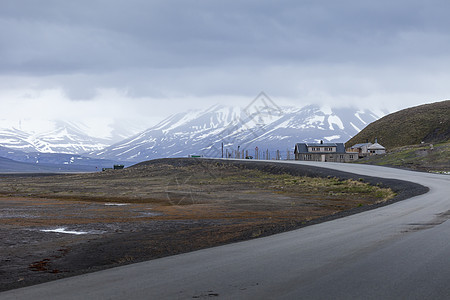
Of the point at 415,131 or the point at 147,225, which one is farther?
the point at 415,131

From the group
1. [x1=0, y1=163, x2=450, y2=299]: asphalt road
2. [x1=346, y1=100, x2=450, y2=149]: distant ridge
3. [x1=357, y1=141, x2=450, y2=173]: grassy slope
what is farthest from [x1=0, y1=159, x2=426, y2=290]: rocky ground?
[x1=346, y1=100, x2=450, y2=149]: distant ridge

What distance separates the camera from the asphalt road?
8992mm

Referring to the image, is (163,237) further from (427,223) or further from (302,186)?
(302,186)

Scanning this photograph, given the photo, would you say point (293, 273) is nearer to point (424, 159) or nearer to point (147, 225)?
point (147, 225)

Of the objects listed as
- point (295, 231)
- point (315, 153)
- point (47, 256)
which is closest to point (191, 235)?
point (295, 231)

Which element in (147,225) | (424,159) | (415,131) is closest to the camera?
(147,225)

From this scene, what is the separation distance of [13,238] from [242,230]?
858cm

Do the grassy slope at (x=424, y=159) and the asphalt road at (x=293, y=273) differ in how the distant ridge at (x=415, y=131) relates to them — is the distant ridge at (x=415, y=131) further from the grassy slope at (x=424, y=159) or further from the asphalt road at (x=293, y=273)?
the asphalt road at (x=293, y=273)

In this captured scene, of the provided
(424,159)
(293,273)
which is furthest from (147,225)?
(424,159)

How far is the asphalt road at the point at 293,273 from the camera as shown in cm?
899

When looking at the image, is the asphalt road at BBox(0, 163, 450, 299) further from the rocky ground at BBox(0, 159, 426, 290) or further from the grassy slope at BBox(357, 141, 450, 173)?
the grassy slope at BBox(357, 141, 450, 173)

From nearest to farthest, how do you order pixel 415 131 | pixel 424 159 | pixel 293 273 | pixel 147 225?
pixel 293 273, pixel 147 225, pixel 424 159, pixel 415 131

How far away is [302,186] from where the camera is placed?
55250mm

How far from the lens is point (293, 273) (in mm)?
10391
